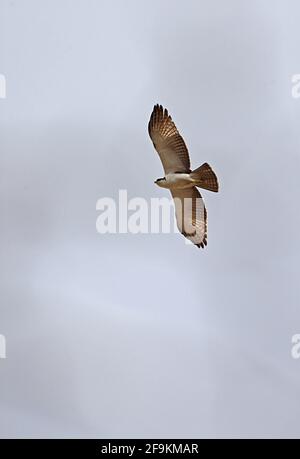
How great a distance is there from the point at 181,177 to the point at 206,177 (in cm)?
23

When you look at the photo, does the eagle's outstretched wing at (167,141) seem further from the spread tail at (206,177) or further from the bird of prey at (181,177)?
the spread tail at (206,177)

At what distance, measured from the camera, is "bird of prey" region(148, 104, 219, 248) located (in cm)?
628

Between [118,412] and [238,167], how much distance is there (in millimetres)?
2321

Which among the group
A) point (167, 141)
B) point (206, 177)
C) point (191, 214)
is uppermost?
point (167, 141)

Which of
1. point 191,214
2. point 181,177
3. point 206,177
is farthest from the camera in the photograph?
point 191,214

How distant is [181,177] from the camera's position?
253 inches

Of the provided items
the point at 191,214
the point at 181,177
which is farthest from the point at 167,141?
the point at 191,214

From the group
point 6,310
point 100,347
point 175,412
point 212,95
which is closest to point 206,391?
point 175,412

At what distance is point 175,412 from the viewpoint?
30.4 feet

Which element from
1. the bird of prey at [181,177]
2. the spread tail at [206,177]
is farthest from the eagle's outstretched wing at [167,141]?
the spread tail at [206,177]

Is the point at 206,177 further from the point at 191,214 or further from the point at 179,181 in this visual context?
the point at 191,214

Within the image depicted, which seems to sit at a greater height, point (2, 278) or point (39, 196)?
point (39, 196)

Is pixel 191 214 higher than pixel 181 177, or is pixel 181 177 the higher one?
pixel 181 177

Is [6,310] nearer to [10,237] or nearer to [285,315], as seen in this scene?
[10,237]
